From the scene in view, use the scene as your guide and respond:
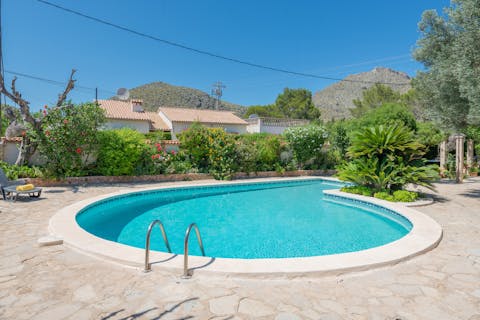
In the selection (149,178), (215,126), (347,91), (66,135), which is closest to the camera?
(66,135)

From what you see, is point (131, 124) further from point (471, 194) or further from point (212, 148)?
point (471, 194)

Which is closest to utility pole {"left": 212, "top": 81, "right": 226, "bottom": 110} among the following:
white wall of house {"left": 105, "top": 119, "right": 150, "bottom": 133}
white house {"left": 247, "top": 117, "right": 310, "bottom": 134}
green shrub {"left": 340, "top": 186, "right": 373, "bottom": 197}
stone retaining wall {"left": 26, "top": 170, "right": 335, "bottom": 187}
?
white house {"left": 247, "top": 117, "right": 310, "bottom": 134}

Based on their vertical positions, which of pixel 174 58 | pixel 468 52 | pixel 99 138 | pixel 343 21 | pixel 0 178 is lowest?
pixel 0 178

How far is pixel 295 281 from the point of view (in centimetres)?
383

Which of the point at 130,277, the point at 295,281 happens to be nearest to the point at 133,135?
the point at 130,277

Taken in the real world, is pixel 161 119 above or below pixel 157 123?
above

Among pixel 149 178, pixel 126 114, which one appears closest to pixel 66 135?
pixel 149 178

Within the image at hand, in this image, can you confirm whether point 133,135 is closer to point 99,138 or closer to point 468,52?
point 99,138

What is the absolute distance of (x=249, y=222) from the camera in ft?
28.3

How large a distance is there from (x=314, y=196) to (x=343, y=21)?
708 inches

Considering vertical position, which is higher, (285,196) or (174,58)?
(174,58)

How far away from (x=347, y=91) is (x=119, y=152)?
246ft

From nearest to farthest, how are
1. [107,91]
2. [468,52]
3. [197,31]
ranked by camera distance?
1. [468,52]
2. [197,31]
3. [107,91]

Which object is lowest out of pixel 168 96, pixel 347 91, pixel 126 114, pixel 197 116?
pixel 126 114
